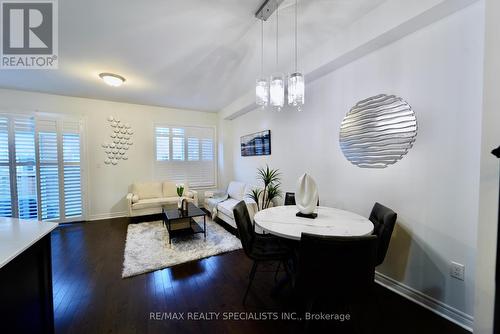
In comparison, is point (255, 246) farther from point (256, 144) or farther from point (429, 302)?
point (256, 144)

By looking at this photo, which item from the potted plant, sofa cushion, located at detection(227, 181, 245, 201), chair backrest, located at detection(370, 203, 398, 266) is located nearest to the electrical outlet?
chair backrest, located at detection(370, 203, 398, 266)

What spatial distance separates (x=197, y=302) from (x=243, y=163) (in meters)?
3.38

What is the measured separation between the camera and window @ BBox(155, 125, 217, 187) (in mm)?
4953

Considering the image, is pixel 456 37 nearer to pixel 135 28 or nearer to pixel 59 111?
pixel 135 28

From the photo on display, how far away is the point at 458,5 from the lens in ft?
4.84

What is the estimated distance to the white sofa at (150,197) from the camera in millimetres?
4066

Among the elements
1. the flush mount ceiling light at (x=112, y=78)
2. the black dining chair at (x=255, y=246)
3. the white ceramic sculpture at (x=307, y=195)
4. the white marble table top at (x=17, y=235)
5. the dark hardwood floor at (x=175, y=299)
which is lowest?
the dark hardwood floor at (x=175, y=299)

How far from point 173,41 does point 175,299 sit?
8.75 ft

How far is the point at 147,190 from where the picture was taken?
4504 millimetres

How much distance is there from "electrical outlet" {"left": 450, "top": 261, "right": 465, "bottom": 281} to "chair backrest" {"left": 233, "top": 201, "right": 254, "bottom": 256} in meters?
1.61

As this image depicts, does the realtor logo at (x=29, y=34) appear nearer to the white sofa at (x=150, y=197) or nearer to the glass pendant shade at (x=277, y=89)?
the glass pendant shade at (x=277, y=89)

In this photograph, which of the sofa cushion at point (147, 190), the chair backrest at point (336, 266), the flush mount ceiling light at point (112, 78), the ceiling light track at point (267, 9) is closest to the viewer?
the chair backrest at point (336, 266)

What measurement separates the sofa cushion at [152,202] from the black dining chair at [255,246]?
2933 mm

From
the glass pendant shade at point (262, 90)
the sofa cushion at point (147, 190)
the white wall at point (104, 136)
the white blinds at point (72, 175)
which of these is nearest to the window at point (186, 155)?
the white wall at point (104, 136)
